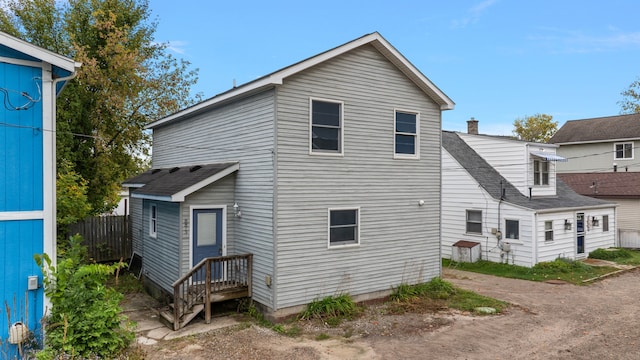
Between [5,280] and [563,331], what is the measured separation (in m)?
11.0

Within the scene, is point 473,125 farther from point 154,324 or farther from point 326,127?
point 154,324

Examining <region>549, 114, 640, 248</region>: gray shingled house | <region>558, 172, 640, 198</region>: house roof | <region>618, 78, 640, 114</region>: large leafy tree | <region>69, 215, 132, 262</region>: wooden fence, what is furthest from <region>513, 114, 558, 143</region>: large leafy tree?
<region>69, 215, 132, 262</region>: wooden fence

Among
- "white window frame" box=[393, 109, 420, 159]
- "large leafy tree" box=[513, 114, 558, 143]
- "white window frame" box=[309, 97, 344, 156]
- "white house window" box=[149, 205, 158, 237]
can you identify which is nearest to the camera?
"white window frame" box=[309, 97, 344, 156]

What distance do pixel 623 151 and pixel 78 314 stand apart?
34.0m

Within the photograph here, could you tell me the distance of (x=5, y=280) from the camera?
6.39 metres

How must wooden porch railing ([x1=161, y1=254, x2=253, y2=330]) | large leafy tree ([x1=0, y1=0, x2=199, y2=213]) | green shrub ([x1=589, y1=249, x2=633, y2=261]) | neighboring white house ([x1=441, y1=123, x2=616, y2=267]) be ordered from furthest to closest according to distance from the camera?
1. large leafy tree ([x1=0, y1=0, x2=199, y2=213])
2. green shrub ([x1=589, y1=249, x2=633, y2=261])
3. neighboring white house ([x1=441, y1=123, x2=616, y2=267])
4. wooden porch railing ([x1=161, y1=254, x2=253, y2=330])

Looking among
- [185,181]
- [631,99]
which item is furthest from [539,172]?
[631,99]

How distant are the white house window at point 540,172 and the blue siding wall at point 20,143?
58.1ft

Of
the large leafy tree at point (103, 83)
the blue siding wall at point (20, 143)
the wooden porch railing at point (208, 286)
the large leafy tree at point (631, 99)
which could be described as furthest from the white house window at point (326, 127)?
the large leafy tree at point (631, 99)

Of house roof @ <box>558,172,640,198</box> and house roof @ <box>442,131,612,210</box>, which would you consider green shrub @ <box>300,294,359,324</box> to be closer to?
house roof @ <box>442,131,612,210</box>

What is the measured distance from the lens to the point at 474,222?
17.1 metres

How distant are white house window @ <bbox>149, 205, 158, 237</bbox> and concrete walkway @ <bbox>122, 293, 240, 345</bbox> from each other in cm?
205

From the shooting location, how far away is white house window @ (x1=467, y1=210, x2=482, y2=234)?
16891 mm

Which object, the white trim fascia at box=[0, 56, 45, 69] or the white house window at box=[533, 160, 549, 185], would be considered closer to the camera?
the white trim fascia at box=[0, 56, 45, 69]
